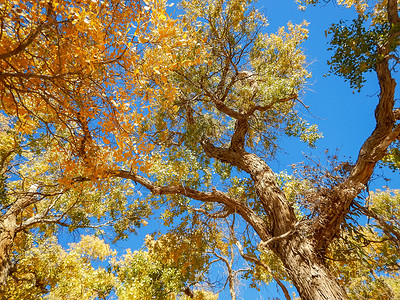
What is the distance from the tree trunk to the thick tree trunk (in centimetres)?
629

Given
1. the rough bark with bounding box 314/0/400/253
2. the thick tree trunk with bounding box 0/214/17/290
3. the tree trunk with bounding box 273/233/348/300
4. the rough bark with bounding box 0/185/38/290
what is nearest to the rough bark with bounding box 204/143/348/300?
the tree trunk with bounding box 273/233/348/300

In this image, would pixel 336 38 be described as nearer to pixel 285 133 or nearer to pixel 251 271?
pixel 285 133

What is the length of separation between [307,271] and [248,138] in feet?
14.8

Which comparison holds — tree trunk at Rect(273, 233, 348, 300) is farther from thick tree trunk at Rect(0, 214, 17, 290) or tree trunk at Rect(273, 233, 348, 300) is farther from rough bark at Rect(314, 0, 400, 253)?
thick tree trunk at Rect(0, 214, 17, 290)

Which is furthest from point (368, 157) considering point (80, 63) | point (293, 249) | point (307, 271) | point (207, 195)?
point (80, 63)

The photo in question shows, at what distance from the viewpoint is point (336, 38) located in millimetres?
4723

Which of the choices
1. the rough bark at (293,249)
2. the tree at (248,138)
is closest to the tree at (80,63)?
the tree at (248,138)

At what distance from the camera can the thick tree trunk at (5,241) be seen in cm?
550

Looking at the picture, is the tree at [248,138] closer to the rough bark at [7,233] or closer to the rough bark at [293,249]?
the rough bark at [293,249]

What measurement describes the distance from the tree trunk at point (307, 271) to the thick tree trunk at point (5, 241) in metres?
6.29

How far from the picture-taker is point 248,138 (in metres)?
7.24

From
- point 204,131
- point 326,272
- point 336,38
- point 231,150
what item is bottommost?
point 326,272

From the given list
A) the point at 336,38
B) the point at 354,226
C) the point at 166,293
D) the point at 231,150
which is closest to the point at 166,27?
the point at 231,150

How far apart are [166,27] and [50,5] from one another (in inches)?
45.3
